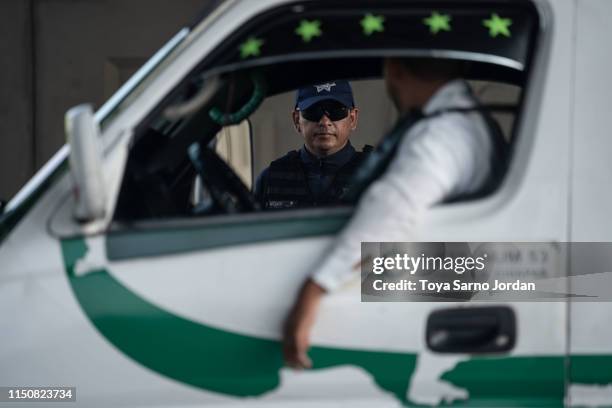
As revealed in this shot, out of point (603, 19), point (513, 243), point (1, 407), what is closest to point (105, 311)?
point (1, 407)

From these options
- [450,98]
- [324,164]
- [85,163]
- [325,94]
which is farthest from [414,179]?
[324,164]

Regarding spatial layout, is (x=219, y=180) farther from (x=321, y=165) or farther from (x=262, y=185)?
(x=321, y=165)

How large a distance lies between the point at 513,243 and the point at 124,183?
0.86 m

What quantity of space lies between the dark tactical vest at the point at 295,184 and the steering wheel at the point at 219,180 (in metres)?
0.85

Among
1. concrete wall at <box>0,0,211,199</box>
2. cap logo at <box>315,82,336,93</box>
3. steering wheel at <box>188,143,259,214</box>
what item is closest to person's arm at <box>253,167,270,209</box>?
cap logo at <box>315,82,336,93</box>

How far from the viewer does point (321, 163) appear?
4.08 metres

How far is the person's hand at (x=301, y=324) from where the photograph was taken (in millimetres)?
2010

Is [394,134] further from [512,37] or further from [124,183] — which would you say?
[124,183]

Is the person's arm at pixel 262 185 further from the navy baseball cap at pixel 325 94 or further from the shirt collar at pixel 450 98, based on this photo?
the shirt collar at pixel 450 98

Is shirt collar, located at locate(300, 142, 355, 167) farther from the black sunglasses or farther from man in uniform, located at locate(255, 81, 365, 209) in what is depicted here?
the black sunglasses

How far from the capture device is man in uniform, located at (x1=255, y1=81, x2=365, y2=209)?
3.71 meters
